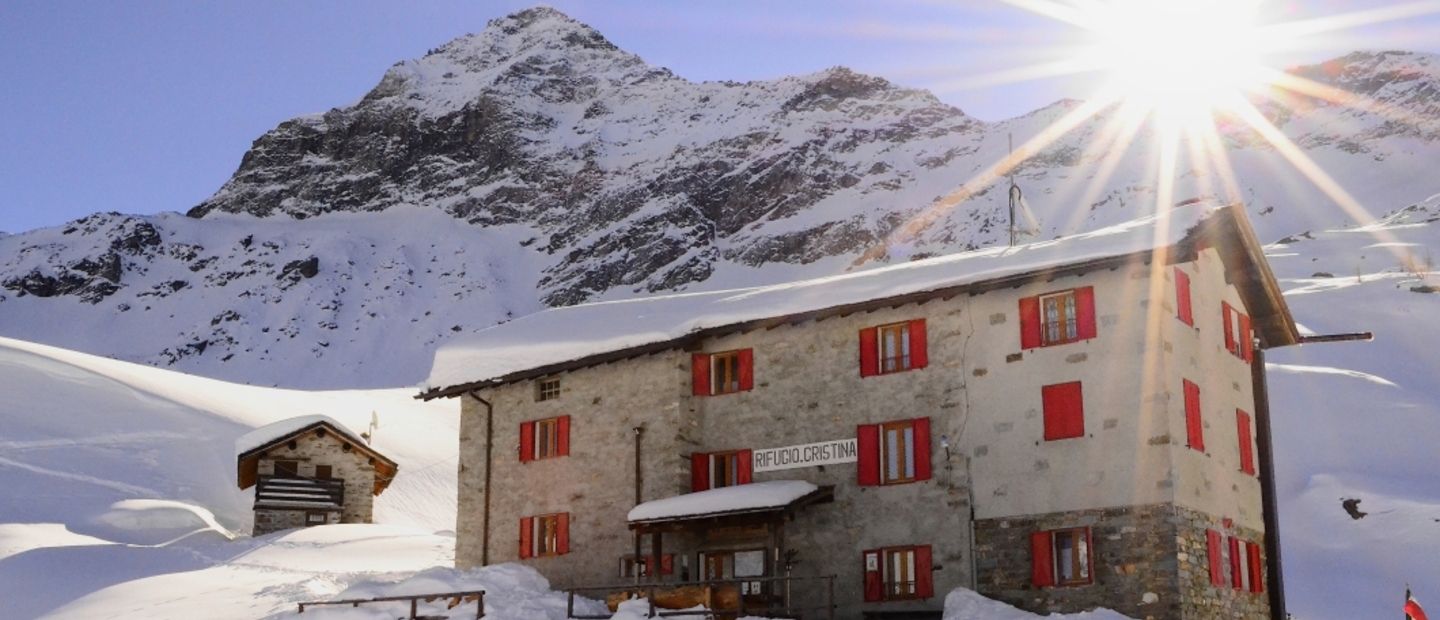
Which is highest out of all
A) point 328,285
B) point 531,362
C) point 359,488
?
point 328,285

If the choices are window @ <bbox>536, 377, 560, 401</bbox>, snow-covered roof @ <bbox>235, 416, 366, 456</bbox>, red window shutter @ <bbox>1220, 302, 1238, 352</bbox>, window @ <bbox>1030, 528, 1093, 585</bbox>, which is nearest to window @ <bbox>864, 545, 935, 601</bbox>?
window @ <bbox>1030, 528, 1093, 585</bbox>

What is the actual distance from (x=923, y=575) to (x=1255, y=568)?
740cm

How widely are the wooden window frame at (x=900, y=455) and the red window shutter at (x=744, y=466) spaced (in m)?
3.26

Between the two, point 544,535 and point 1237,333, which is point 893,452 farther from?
point 544,535

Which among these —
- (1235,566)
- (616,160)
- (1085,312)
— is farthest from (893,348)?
(616,160)

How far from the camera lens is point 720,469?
Result: 3059 centimetres

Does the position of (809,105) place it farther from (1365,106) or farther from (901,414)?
(901,414)

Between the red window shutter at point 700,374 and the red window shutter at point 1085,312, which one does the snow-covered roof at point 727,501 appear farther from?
the red window shutter at point 1085,312

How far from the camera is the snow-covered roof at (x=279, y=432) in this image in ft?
145

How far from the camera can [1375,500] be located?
132 ft

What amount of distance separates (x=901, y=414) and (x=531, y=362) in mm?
9694

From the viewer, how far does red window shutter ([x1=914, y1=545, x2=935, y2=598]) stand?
26.8m

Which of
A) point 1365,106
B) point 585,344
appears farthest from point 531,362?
point 1365,106

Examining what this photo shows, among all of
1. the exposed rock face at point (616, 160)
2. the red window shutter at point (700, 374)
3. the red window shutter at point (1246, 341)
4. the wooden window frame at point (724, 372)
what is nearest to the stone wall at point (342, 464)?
the red window shutter at point (700, 374)
